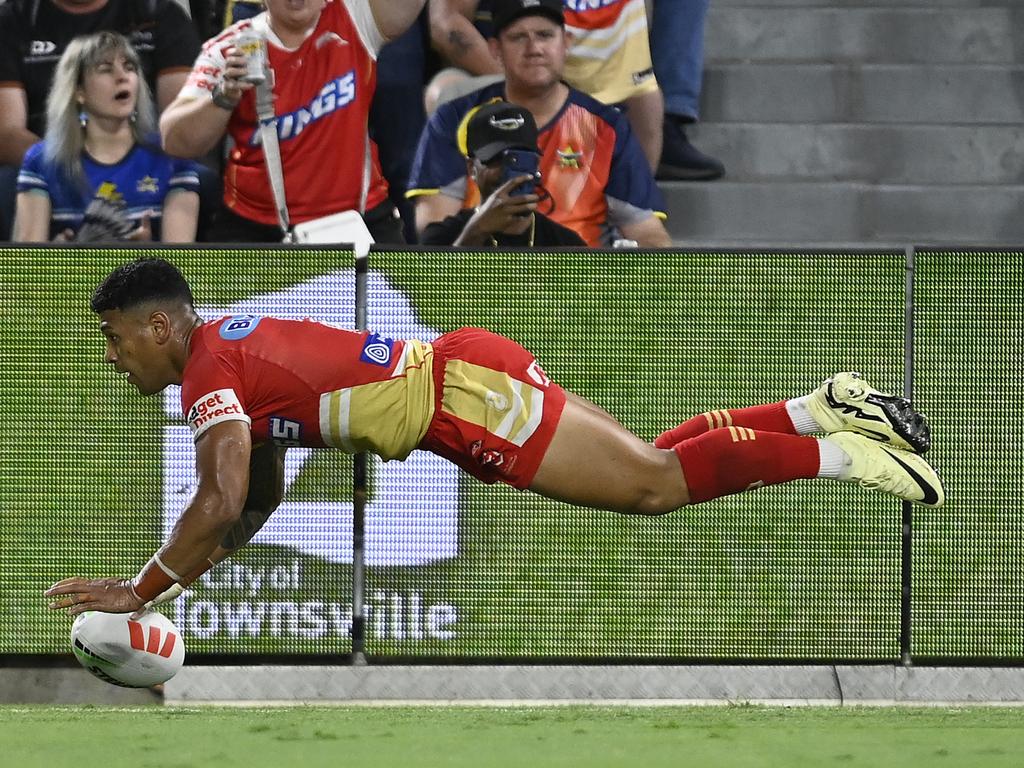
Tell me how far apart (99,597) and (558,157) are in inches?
157

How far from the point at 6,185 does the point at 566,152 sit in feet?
10.5

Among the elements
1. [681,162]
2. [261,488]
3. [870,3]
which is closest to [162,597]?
[261,488]

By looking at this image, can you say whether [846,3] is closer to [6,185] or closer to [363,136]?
[363,136]

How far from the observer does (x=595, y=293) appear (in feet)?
26.1

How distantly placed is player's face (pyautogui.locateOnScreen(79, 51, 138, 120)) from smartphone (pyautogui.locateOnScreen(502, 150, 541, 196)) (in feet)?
7.37

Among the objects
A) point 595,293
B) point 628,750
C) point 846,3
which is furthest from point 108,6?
point 628,750

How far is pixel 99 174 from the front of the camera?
29.1 ft

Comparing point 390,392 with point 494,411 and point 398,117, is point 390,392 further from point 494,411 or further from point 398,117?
point 398,117

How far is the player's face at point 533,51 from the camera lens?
884 centimetres

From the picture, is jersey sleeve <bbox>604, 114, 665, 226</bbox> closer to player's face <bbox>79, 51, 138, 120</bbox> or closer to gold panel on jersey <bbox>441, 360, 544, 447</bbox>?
gold panel on jersey <bbox>441, 360, 544, 447</bbox>

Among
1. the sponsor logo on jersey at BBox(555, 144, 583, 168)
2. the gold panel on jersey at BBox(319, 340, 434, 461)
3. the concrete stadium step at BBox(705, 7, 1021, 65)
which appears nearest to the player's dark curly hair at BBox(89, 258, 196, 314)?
the gold panel on jersey at BBox(319, 340, 434, 461)

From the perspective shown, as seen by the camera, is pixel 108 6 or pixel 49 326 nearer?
pixel 49 326

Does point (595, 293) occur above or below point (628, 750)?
above

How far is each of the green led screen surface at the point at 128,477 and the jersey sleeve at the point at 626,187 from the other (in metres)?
1.66
